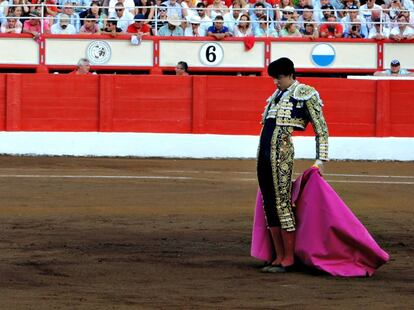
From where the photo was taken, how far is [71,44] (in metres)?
22.1

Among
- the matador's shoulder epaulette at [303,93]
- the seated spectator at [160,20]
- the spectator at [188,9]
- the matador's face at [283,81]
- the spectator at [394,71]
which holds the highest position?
the spectator at [188,9]

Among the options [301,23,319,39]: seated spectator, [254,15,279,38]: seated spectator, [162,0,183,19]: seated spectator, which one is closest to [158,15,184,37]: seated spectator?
[162,0,183,19]: seated spectator

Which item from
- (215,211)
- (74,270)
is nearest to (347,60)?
(215,211)

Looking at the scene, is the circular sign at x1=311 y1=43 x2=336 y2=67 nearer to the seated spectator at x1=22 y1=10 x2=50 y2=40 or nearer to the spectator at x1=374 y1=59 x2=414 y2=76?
the spectator at x1=374 y1=59 x2=414 y2=76

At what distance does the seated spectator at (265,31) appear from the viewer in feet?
73.3

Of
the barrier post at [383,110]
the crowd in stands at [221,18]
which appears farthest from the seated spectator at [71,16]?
the barrier post at [383,110]

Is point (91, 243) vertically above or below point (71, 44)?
below

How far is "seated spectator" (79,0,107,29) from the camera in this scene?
21359 millimetres

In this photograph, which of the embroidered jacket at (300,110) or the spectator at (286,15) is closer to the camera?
the embroidered jacket at (300,110)

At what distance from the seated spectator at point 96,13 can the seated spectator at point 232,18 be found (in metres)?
2.13

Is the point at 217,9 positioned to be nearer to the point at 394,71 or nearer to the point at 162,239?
the point at 394,71

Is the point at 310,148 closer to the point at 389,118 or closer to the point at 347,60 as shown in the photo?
the point at 389,118

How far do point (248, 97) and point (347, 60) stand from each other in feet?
12.6

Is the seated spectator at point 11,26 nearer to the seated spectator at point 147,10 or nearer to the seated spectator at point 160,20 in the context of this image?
the seated spectator at point 147,10
